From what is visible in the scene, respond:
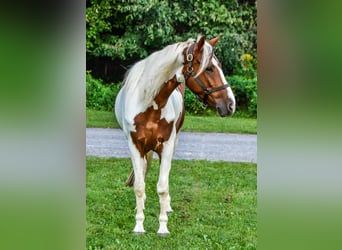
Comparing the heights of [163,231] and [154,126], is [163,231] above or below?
below

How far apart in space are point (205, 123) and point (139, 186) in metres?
0.35

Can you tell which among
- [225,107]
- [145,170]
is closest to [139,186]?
[145,170]

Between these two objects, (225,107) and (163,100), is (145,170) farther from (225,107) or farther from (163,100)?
(225,107)

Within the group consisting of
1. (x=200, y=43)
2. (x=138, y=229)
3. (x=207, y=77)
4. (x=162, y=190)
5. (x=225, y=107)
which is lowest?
(x=138, y=229)

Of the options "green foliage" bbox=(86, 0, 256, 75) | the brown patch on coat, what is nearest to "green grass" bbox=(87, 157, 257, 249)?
the brown patch on coat

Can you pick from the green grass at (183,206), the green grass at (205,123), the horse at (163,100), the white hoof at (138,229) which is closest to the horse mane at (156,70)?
the horse at (163,100)

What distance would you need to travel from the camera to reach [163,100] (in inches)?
81.9

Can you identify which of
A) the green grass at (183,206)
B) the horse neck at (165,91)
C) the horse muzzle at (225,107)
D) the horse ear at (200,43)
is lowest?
the green grass at (183,206)

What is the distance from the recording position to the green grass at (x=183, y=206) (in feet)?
6.95

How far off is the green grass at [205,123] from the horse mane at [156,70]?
0.45 feet

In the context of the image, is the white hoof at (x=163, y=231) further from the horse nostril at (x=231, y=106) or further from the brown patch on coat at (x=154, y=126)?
the horse nostril at (x=231, y=106)

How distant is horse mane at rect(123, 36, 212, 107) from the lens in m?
2.02

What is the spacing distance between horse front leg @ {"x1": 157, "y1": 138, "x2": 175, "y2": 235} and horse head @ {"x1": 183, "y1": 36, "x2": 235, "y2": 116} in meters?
0.22
